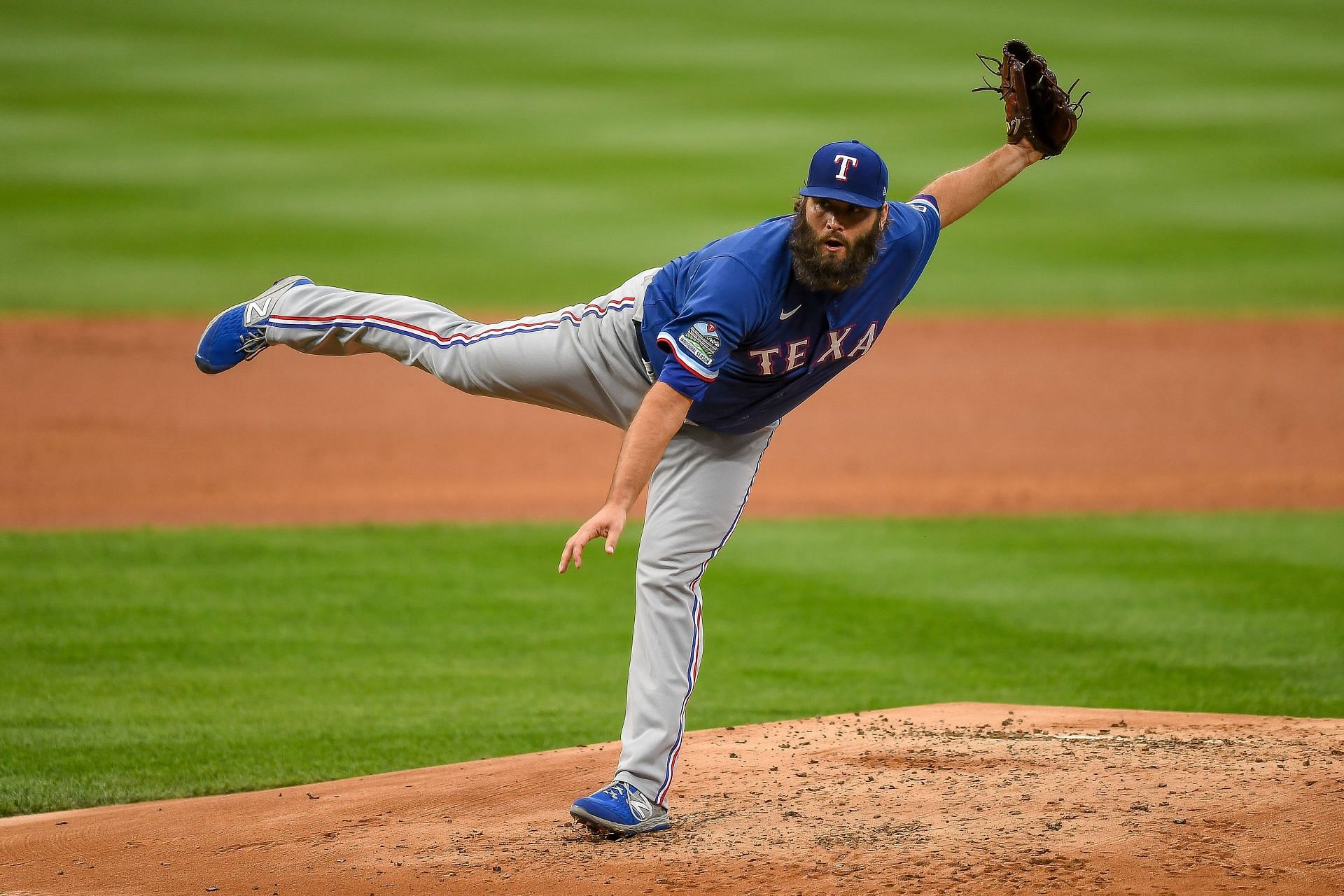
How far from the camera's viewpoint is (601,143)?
20234mm

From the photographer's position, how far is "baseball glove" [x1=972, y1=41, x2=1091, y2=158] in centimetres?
484

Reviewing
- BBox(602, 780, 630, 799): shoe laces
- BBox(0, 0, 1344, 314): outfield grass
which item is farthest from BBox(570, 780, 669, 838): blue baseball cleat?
BBox(0, 0, 1344, 314): outfield grass

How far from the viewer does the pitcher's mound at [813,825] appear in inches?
151

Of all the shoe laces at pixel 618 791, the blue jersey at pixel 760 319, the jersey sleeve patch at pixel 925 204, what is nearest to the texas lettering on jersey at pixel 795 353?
the blue jersey at pixel 760 319

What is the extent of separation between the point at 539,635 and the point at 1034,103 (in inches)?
153

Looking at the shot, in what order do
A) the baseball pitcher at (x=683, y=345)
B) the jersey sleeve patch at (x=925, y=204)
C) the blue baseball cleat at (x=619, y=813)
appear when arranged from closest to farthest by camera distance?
the baseball pitcher at (x=683, y=345) < the blue baseball cleat at (x=619, y=813) < the jersey sleeve patch at (x=925, y=204)

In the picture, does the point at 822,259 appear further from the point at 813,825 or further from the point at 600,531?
the point at 813,825

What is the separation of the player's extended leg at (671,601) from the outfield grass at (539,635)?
1.82 metres

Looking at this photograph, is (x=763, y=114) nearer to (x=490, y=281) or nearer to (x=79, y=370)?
(x=490, y=281)

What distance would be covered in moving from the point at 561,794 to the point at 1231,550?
5.66m

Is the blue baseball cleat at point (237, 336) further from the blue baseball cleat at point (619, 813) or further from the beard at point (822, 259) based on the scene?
the blue baseball cleat at point (619, 813)

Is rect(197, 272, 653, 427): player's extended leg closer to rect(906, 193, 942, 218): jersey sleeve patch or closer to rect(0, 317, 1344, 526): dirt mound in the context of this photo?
rect(906, 193, 942, 218): jersey sleeve patch

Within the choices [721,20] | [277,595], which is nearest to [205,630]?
[277,595]

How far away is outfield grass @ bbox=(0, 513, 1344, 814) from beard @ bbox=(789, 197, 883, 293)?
2.71 meters
